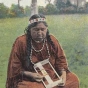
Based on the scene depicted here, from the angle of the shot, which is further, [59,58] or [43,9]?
[43,9]

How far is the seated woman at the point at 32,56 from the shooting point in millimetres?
3580

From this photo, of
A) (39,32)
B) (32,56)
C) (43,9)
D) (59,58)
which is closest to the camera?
(39,32)

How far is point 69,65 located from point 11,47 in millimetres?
665

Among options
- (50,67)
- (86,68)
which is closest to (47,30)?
(50,67)

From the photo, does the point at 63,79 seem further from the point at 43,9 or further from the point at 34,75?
the point at 43,9

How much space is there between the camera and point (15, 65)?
3.63m

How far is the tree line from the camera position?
3924 millimetres

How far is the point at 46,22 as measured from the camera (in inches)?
145

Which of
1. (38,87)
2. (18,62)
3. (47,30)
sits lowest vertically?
(38,87)

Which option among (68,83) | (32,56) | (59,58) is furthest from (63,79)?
(32,56)

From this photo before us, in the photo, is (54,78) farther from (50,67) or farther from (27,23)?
(27,23)

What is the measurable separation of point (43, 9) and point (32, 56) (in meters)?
0.57

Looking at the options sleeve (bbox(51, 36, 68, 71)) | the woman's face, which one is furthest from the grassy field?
the woman's face

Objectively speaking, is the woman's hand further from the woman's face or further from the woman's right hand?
the woman's face
